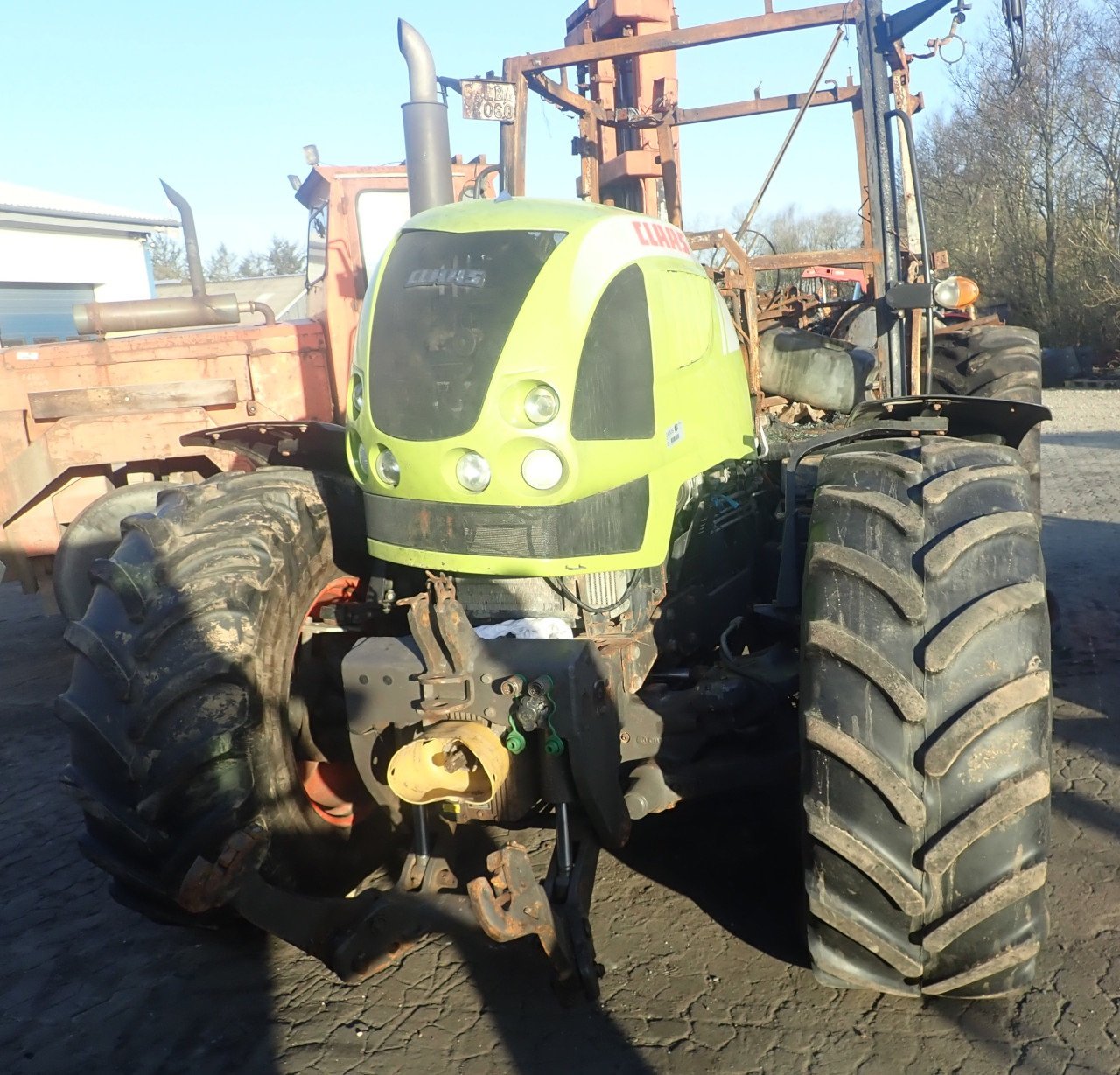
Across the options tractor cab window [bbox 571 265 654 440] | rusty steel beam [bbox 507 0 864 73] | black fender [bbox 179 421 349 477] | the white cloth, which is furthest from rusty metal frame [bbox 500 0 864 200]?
the white cloth

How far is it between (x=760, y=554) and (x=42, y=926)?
8.98ft

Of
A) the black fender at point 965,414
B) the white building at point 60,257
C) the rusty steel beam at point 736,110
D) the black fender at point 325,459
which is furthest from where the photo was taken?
the white building at point 60,257

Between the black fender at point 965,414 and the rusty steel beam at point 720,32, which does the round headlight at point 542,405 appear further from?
the rusty steel beam at point 720,32

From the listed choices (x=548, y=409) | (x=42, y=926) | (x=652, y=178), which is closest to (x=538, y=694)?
(x=548, y=409)

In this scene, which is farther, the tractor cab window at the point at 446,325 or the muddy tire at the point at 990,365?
the muddy tire at the point at 990,365

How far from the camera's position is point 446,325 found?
271cm

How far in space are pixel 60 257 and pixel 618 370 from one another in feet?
70.5

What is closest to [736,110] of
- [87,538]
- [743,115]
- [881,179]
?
[743,115]

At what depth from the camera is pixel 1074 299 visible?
2417cm

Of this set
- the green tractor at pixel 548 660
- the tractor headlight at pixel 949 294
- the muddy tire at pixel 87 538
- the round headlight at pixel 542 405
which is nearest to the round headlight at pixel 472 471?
the green tractor at pixel 548 660

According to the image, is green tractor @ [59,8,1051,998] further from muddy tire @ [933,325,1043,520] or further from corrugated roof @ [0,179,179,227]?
corrugated roof @ [0,179,179,227]

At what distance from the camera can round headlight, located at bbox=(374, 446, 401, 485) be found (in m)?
2.78

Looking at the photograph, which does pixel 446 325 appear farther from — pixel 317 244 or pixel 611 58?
pixel 317 244

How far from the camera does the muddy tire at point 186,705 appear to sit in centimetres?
261
